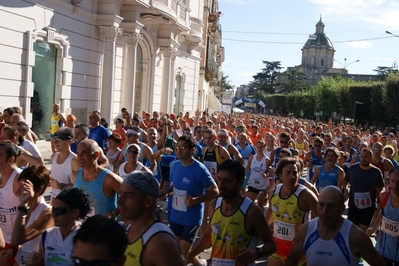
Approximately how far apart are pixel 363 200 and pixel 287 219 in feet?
8.98

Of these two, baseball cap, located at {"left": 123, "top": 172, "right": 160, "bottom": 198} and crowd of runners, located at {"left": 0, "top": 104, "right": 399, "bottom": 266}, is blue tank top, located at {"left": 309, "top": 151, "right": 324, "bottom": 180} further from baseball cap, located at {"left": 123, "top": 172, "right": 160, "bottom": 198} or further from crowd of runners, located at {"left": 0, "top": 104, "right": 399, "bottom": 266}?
baseball cap, located at {"left": 123, "top": 172, "right": 160, "bottom": 198}

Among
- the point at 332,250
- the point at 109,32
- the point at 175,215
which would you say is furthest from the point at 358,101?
the point at 332,250

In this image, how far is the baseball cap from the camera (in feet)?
10.2

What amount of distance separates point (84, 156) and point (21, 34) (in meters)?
10.4

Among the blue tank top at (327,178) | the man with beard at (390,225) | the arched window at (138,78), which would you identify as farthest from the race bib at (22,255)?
the arched window at (138,78)

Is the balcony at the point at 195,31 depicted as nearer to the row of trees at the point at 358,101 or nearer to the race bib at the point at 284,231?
the row of trees at the point at 358,101

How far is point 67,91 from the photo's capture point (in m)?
16.9

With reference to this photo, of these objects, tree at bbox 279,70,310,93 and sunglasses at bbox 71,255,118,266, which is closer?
sunglasses at bbox 71,255,118,266

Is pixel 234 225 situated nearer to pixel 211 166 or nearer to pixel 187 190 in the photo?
pixel 187 190

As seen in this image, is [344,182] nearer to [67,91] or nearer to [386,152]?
[386,152]

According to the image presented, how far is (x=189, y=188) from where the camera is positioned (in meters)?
5.83

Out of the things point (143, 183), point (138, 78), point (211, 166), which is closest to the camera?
point (143, 183)

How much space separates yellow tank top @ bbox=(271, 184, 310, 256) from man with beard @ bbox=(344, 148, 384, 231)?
2.59 meters

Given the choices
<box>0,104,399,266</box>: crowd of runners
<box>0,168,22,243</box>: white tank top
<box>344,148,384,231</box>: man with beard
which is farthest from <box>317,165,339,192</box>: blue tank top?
<box>0,168,22,243</box>: white tank top
